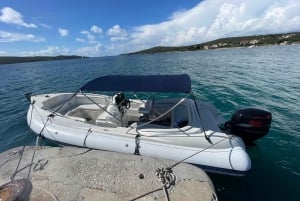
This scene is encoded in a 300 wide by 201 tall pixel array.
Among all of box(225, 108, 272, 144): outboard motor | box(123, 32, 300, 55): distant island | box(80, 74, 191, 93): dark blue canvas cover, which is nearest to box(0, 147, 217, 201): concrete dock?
box(80, 74, 191, 93): dark blue canvas cover

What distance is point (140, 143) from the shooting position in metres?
5.09

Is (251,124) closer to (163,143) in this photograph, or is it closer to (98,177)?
(163,143)

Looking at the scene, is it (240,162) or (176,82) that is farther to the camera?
(176,82)

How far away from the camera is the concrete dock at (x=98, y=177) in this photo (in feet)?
11.4

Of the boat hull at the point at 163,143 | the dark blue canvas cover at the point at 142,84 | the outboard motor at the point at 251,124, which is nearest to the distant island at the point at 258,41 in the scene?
the outboard motor at the point at 251,124

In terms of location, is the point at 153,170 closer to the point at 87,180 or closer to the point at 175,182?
the point at 175,182

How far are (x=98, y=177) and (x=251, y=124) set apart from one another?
3.91m

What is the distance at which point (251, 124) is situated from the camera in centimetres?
514

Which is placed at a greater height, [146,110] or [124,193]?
[146,110]

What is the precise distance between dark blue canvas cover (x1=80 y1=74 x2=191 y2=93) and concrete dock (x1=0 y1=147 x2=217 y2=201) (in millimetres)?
1711

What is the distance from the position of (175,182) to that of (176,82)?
2806mm

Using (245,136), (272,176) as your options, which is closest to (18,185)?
(245,136)

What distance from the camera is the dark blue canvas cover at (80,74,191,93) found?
5.13 m

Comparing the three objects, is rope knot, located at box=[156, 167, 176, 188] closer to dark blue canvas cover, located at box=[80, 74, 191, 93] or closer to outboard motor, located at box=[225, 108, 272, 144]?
dark blue canvas cover, located at box=[80, 74, 191, 93]
